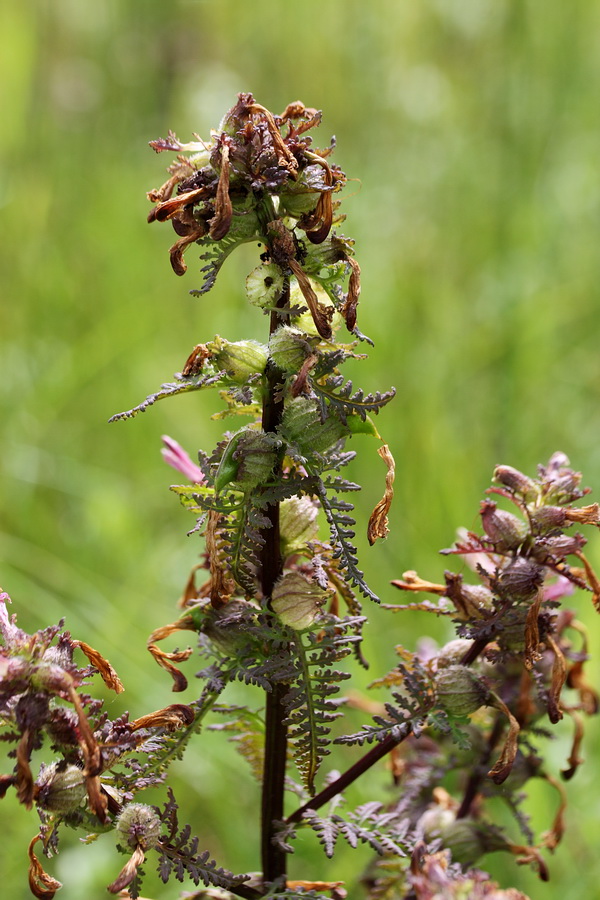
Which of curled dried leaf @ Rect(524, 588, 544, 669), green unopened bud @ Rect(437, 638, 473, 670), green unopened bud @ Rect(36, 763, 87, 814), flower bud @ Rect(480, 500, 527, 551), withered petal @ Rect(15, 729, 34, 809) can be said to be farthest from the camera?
green unopened bud @ Rect(437, 638, 473, 670)

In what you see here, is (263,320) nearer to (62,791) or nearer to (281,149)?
(281,149)

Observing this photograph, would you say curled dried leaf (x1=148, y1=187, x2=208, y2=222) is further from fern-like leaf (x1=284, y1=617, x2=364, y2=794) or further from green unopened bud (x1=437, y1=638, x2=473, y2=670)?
green unopened bud (x1=437, y1=638, x2=473, y2=670)

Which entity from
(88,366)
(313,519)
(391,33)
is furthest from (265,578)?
(391,33)

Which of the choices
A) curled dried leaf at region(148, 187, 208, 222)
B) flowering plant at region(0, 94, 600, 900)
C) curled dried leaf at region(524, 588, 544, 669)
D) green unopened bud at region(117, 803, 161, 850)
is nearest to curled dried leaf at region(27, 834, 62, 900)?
flowering plant at region(0, 94, 600, 900)

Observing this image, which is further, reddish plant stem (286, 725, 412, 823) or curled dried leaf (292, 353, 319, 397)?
reddish plant stem (286, 725, 412, 823)


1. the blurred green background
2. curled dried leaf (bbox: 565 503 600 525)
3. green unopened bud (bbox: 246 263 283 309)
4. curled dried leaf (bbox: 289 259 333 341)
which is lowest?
curled dried leaf (bbox: 565 503 600 525)

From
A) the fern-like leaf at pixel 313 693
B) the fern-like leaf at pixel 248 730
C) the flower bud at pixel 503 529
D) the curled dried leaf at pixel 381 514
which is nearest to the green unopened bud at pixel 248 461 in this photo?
the curled dried leaf at pixel 381 514

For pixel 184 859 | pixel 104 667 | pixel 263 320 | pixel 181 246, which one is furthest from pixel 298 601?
pixel 263 320

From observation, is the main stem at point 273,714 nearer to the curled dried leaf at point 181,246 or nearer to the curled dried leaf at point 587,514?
the curled dried leaf at point 181,246
